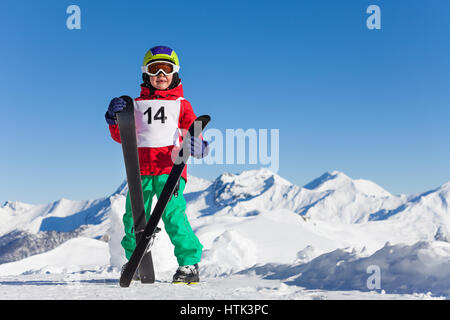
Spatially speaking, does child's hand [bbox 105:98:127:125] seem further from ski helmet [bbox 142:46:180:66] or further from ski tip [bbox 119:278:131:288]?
ski tip [bbox 119:278:131:288]

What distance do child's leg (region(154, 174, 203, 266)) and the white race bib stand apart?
420mm

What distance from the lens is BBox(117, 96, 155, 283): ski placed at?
194 inches

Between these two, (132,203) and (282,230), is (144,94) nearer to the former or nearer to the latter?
(132,203)

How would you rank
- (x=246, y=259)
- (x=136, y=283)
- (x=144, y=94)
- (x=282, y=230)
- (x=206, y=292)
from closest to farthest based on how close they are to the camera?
(x=206, y=292), (x=136, y=283), (x=144, y=94), (x=246, y=259), (x=282, y=230)

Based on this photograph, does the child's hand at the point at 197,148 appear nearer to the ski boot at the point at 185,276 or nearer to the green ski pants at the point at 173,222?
the green ski pants at the point at 173,222

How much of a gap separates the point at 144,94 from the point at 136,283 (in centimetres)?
221

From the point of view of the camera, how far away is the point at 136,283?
488 centimetres

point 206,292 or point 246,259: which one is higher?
point 206,292

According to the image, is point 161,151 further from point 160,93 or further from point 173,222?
point 173,222

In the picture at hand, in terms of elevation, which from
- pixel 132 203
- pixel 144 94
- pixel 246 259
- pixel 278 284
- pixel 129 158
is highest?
pixel 144 94

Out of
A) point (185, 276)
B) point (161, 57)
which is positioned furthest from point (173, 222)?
point (161, 57)

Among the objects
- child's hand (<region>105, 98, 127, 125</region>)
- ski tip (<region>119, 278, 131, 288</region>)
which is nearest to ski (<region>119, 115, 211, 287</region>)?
ski tip (<region>119, 278, 131, 288</region>)

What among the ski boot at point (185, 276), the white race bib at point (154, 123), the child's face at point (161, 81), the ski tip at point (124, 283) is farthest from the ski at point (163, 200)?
the child's face at point (161, 81)
